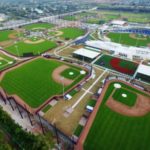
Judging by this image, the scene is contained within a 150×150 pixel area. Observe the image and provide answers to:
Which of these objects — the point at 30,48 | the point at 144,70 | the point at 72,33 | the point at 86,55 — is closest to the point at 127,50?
the point at 144,70

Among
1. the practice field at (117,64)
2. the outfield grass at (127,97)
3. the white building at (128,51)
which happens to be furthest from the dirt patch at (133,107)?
the white building at (128,51)

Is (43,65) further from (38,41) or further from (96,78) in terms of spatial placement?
(38,41)

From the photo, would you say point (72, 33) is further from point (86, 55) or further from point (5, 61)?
point (5, 61)

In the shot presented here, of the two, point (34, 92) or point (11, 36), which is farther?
point (11, 36)

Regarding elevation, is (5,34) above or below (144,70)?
below

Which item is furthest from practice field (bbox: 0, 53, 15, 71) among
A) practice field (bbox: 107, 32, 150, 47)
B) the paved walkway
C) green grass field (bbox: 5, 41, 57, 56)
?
practice field (bbox: 107, 32, 150, 47)

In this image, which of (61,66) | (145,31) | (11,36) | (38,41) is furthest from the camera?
(145,31)

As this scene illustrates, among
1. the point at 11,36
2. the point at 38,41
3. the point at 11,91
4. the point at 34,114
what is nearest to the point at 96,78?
the point at 34,114
